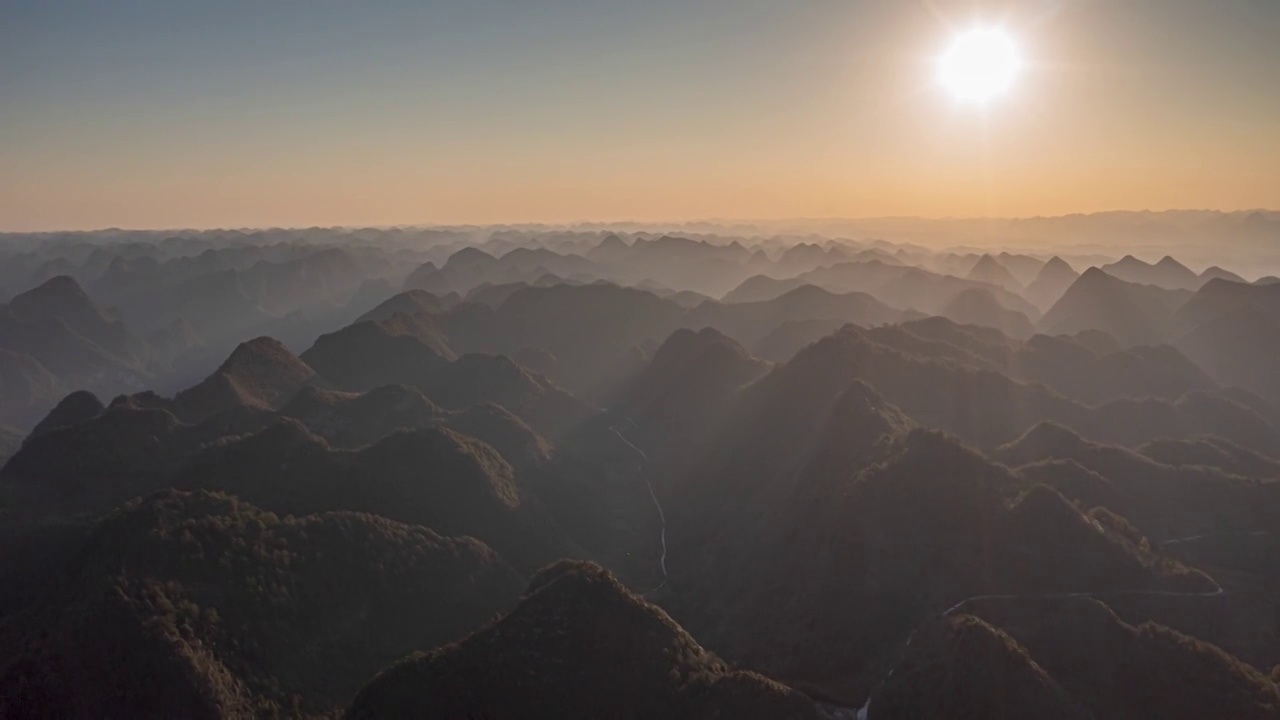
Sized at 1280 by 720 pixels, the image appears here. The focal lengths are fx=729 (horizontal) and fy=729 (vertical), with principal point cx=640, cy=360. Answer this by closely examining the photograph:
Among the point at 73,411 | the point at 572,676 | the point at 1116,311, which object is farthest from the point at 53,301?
the point at 1116,311

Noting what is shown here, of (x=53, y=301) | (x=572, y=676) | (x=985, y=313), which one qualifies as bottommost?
(x=985, y=313)

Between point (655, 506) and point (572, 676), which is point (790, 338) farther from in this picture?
point (572, 676)

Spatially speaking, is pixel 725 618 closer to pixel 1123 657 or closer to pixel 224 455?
pixel 1123 657

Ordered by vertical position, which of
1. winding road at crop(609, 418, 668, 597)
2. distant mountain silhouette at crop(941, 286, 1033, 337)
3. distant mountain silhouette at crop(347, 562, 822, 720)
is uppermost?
distant mountain silhouette at crop(347, 562, 822, 720)

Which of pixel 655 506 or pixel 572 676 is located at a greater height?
pixel 572 676

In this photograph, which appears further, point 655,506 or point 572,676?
point 655,506

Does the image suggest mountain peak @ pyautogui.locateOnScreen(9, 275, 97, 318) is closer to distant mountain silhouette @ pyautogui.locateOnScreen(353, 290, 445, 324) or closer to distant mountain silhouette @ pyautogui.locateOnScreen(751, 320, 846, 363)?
distant mountain silhouette @ pyautogui.locateOnScreen(353, 290, 445, 324)

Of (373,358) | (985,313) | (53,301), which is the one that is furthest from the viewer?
(53,301)

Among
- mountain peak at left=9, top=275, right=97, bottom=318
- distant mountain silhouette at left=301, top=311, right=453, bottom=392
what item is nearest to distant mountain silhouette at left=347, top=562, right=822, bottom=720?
distant mountain silhouette at left=301, top=311, right=453, bottom=392

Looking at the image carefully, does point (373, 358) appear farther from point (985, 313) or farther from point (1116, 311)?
point (1116, 311)

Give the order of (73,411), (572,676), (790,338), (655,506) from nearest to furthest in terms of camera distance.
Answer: (572,676) < (655,506) < (73,411) < (790,338)
